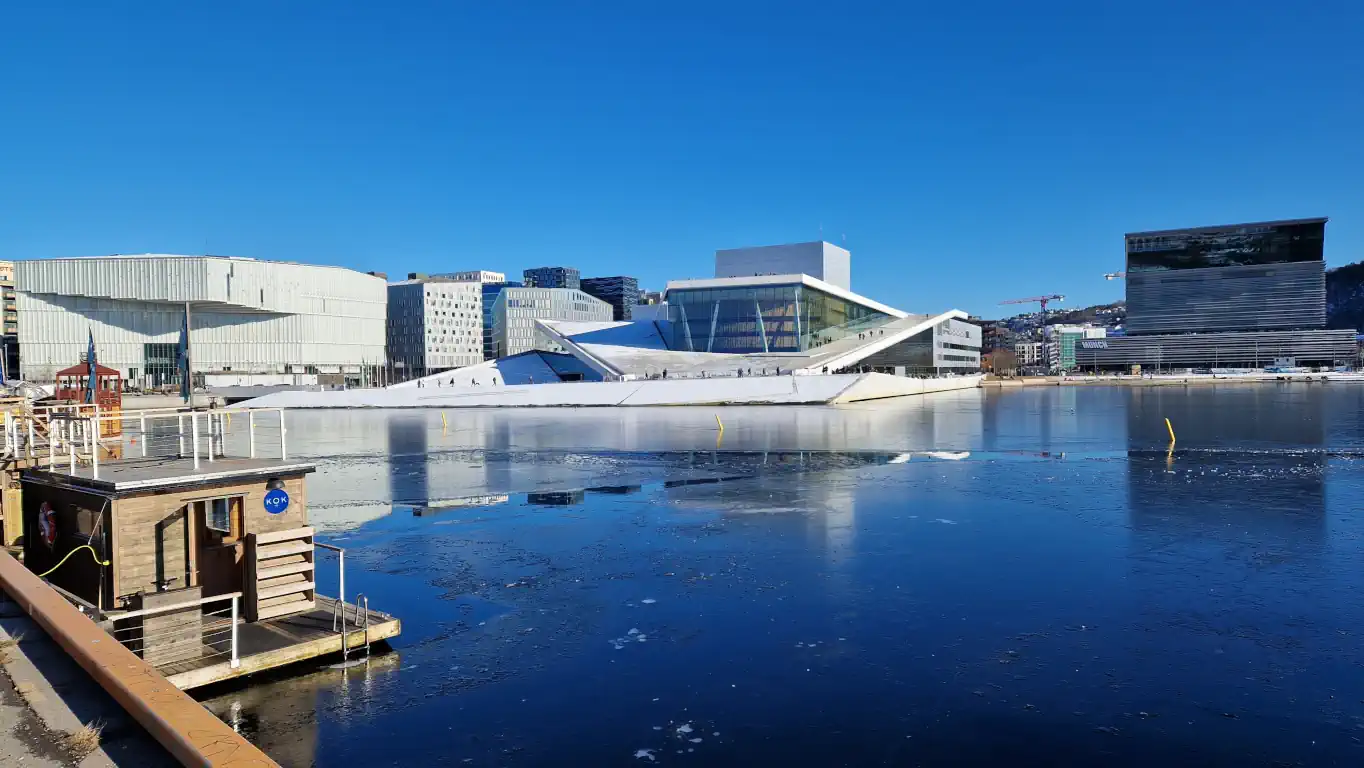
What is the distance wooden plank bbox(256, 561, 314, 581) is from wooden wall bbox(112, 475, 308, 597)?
512 millimetres

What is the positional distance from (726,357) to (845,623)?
85.7 m

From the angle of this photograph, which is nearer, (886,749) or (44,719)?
(44,719)

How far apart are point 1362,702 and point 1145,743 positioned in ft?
8.80

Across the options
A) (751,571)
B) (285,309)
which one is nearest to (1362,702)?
(751,571)

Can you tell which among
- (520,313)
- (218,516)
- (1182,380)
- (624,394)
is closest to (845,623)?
(218,516)

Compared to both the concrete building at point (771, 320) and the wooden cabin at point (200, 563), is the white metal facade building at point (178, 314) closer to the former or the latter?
the concrete building at point (771, 320)

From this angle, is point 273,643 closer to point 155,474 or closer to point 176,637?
point 176,637

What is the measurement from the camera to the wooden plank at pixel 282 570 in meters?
11.2

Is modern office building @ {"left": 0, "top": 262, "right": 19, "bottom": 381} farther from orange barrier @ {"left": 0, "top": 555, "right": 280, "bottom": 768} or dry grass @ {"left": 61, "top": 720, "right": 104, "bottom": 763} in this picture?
dry grass @ {"left": 61, "top": 720, "right": 104, "bottom": 763}

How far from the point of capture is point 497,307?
630ft

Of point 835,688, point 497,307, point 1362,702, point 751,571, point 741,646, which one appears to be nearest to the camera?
point 1362,702

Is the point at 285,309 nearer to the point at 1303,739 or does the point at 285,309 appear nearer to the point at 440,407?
the point at 440,407

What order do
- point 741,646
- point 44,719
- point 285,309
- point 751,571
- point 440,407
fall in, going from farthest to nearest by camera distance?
point 285,309 < point 440,407 < point 751,571 < point 741,646 < point 44,719

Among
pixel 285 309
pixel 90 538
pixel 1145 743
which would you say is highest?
pixel 285 309
